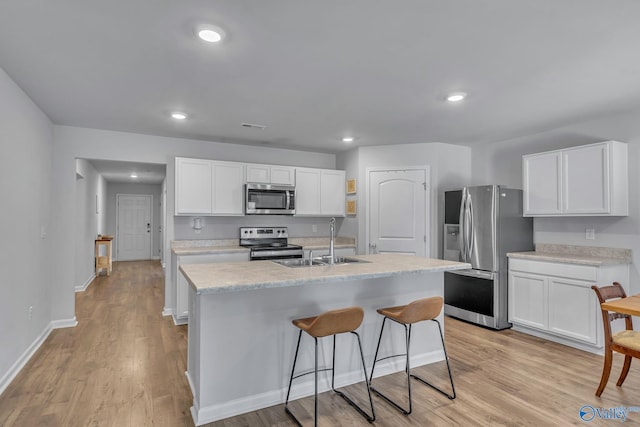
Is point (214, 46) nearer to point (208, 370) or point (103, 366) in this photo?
point (208, 370)

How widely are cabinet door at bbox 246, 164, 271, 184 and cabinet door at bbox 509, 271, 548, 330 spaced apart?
3.38m

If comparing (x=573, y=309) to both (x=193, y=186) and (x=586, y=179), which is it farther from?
(x=193, y=186)

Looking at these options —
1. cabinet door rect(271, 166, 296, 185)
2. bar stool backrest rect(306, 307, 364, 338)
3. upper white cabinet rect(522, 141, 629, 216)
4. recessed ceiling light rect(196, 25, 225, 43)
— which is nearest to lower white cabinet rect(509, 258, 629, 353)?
upper white cabinet rect(522, 141, 629, 216)

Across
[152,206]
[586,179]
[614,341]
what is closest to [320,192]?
[586,179]

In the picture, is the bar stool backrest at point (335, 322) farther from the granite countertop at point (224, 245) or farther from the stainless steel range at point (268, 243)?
the granite countertop at point (224, 245)

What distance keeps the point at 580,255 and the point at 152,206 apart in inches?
409

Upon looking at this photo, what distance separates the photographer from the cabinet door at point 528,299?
3826 mm

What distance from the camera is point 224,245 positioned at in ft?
16.7

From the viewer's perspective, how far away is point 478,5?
1.79 metres

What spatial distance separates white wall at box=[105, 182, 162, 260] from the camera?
33.1 ft

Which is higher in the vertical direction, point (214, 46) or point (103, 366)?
point (214, 46)

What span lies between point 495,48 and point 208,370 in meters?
2.78

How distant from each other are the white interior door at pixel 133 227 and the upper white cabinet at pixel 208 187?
6824 mm

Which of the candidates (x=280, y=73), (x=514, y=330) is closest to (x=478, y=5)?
(x=280, y=73)
